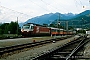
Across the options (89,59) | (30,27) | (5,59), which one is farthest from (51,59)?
(30,27)

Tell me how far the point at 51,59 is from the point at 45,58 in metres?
0.36

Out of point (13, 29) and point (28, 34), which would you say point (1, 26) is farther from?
point (28, 34)

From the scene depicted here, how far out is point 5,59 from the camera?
44.1 feet

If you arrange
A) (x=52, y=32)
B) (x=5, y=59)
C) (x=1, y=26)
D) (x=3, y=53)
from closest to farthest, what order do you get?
(x=5, y=59) < (x=3, y=53) < (x=52, y=32) < (x=1, y=26)

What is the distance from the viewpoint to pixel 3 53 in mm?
16094

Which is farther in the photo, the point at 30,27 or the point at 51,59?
the point at 30,27

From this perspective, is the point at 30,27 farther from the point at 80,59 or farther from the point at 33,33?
the point at 80,59

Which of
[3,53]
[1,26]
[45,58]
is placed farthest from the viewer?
[1,26]

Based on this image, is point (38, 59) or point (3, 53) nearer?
point (38, 59)

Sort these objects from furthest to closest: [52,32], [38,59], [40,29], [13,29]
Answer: [13,29] < [52,32] < [40,29] < [38,59]

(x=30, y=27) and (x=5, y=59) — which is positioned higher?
(x=30, y=27)

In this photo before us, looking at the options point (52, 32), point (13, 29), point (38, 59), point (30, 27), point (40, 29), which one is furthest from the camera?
point (13, 29)

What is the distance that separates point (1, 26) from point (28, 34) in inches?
3339

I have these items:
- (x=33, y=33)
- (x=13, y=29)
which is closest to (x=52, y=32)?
(x=33, y=33)
